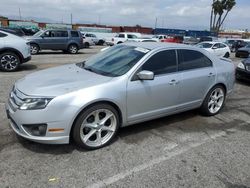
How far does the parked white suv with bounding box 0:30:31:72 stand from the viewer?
903cm

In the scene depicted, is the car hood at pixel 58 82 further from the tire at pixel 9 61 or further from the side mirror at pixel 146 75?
the tire at pixel 9 61

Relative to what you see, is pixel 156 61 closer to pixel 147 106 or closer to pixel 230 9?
pixel 147 106

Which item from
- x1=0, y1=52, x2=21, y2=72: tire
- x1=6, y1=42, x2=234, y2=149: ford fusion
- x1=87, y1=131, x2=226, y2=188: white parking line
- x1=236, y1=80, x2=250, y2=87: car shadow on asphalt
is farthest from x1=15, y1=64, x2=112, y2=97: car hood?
x1=236, y1=80, x2=250, y2=87: car shadow on asphalt

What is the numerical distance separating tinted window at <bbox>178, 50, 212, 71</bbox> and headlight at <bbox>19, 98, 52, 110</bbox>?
2.43 meters

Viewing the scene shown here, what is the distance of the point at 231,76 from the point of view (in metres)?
5.60

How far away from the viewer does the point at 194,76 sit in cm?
476

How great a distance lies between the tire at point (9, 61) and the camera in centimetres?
905

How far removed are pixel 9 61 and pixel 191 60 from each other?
22.7 feet

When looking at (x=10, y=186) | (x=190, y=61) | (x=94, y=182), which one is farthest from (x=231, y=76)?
(x=10, y=186)

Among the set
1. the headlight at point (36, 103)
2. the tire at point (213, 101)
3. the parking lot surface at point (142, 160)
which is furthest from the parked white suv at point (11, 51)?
the tire at point (213, 101)

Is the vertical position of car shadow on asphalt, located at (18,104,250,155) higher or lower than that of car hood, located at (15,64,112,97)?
lower

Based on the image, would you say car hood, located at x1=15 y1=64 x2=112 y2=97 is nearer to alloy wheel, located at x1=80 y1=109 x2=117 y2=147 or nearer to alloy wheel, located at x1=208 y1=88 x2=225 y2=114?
alloy wheel, located at x1=80 y1=109 x2=117 y2=147

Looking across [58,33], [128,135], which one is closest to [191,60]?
[128,135]

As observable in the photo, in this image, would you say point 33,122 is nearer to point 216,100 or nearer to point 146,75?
point 146,75
